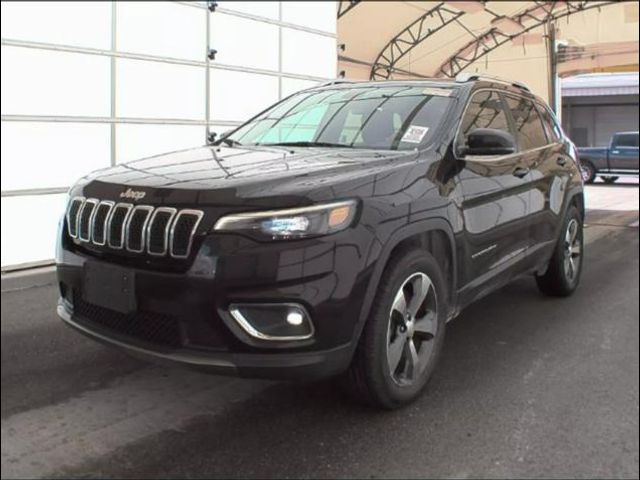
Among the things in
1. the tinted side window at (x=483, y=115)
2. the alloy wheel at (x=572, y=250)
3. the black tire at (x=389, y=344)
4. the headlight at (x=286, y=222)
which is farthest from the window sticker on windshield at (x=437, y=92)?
the alloy wheel at (x=572, y=250)

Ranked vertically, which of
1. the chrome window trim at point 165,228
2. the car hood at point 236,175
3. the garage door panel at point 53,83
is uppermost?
the garage door panel at point 53,83

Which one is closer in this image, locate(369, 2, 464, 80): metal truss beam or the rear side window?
locate(369, 2, 464, 80): metal truss beam

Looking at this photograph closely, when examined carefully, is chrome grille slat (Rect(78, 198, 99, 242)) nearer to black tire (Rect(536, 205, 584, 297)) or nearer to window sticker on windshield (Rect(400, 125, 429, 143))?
window sticker on windshield (Rect(400, 125, 429, 143))

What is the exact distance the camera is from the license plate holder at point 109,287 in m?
2.28

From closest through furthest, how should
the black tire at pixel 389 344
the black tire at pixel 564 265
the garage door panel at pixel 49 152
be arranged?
1. the black tire at pixel 389 344
2. the black tire at pixel 564 265
3. the garage door panel at pixel 49 152

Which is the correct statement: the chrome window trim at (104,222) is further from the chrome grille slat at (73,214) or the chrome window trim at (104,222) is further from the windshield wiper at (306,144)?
the windshield wiper at (306,144)

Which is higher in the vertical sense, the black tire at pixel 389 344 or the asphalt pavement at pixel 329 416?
the black tire at pixel 389 344

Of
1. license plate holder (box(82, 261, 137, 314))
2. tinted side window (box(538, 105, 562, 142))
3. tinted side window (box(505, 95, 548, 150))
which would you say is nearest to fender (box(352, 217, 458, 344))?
license plate holder (box(82, 261, 137, 314))

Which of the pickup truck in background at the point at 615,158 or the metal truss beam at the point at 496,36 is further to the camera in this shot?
the pickup truck in background at the point at 615,158

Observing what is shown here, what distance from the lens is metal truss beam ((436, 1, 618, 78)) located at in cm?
261

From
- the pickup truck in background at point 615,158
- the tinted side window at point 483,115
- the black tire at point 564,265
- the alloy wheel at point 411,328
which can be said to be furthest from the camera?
the pickup truck in background at point 615,158

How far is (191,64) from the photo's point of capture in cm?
616

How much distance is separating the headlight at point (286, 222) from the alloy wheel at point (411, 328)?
1.87 ft

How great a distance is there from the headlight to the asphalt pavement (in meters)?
1.00
